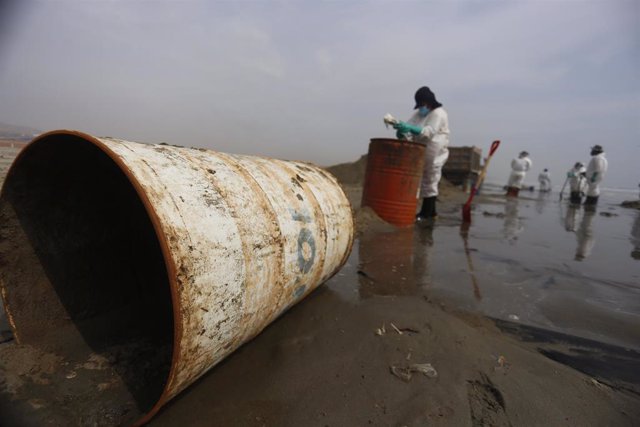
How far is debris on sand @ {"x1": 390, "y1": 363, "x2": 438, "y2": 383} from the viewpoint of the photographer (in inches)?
62.2

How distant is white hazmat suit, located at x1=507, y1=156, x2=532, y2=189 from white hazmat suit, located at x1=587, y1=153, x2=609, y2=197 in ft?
10.0

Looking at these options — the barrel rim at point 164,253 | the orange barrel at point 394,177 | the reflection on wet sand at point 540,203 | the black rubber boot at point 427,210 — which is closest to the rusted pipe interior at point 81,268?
the barrel rim at point 164,253

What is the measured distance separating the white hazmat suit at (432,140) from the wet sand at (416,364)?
358cm

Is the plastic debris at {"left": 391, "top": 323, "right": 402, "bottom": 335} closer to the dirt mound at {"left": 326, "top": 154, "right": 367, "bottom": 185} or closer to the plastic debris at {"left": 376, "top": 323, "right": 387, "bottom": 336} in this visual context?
the plastic debris at {"left": 376, "top": 323, "right": 387, "bottom": 336}

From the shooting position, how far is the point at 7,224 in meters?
1.63

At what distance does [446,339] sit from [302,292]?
0.94 meters

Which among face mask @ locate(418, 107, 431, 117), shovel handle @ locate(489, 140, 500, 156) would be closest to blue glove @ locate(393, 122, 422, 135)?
face mask @ locate(418, 107, 431, 117)

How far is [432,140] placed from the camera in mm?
6117

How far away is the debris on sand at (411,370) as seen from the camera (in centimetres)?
158

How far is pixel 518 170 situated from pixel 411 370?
17860 mm

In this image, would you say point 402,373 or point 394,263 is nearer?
point 402,373

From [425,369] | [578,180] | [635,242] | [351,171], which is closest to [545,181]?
[578,180]

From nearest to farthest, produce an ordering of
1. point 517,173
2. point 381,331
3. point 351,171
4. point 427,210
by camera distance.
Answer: point 381,331, point 427,210, point 517,173, point 351,171

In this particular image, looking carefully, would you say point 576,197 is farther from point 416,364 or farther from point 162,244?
point 162,244
